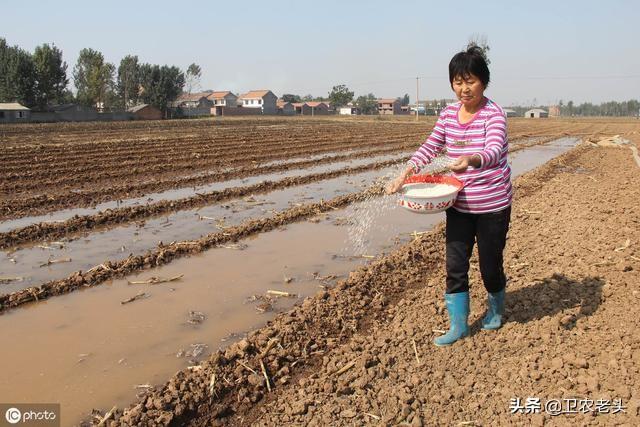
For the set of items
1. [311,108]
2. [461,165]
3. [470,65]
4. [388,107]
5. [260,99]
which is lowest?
[461,165]

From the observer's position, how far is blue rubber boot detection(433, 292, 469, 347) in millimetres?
3100

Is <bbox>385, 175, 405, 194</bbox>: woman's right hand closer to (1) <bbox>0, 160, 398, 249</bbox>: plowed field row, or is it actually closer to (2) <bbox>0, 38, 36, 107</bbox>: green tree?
(1) <bbox>0, 160, 398, 249</bbox>: plowed field row

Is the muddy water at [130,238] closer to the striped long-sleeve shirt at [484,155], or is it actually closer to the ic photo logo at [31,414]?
the ic photo logo at [31,414]

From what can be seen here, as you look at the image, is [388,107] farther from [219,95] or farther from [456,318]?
[456,318]

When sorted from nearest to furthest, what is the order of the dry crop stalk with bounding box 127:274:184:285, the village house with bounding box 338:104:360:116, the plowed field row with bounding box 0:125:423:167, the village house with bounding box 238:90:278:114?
the dry crop stalk with bounding box 127:274:184:285, the plowed field row with bounding box 0:125:423:167, the village house with bounding box 238:90:278:114, the village house with bounding box 338:104:360:116

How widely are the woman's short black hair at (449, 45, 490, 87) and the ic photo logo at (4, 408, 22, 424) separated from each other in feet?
9.82

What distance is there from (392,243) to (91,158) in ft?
34.0

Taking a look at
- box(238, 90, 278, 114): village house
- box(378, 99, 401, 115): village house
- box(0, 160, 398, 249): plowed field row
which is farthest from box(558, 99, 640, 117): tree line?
box(0, 160, 398, 249): plowed field row

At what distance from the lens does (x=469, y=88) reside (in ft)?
8.97

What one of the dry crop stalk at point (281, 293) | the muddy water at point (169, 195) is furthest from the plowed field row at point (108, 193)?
the dry crop stalk at point (281, 293)

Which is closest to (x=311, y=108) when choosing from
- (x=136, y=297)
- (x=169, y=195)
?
(x=169, y=195)

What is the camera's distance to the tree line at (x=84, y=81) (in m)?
51.1

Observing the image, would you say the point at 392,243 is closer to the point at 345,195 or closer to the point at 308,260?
the point at 308,260

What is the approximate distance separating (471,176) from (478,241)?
0.40 meters
